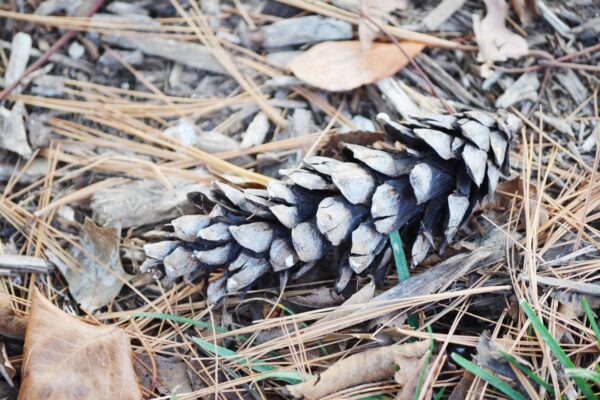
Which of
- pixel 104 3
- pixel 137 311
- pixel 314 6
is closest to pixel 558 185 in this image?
pixel 314 6

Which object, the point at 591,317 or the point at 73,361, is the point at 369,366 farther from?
the point at 73,361

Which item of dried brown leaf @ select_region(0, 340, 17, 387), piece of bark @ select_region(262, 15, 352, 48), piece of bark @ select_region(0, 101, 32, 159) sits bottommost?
dried brown leaf @ select_region(0, 340, 17, 387)

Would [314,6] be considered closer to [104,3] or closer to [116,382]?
[104,3]

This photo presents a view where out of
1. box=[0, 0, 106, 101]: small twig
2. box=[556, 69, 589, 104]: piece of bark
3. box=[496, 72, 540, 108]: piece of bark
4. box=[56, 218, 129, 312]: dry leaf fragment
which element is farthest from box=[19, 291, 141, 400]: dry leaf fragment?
box=[556, 69, 589, 104]: piece of bark

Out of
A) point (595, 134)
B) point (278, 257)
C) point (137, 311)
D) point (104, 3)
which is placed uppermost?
point (104, 3)

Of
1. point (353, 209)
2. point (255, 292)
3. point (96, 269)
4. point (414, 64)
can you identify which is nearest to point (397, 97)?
point (414, 64)

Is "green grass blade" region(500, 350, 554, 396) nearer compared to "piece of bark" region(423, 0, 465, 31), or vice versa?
"green grass blade" region(500, 350, 554, 396)

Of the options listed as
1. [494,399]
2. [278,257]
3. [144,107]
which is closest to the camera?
[494,399]

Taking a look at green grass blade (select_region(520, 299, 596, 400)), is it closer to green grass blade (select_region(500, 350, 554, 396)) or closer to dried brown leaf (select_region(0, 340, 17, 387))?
green grass blade (select_region(500, 350, 554, 396))

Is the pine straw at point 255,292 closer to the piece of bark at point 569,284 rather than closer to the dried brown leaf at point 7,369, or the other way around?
the piece of bark at point 569,284
